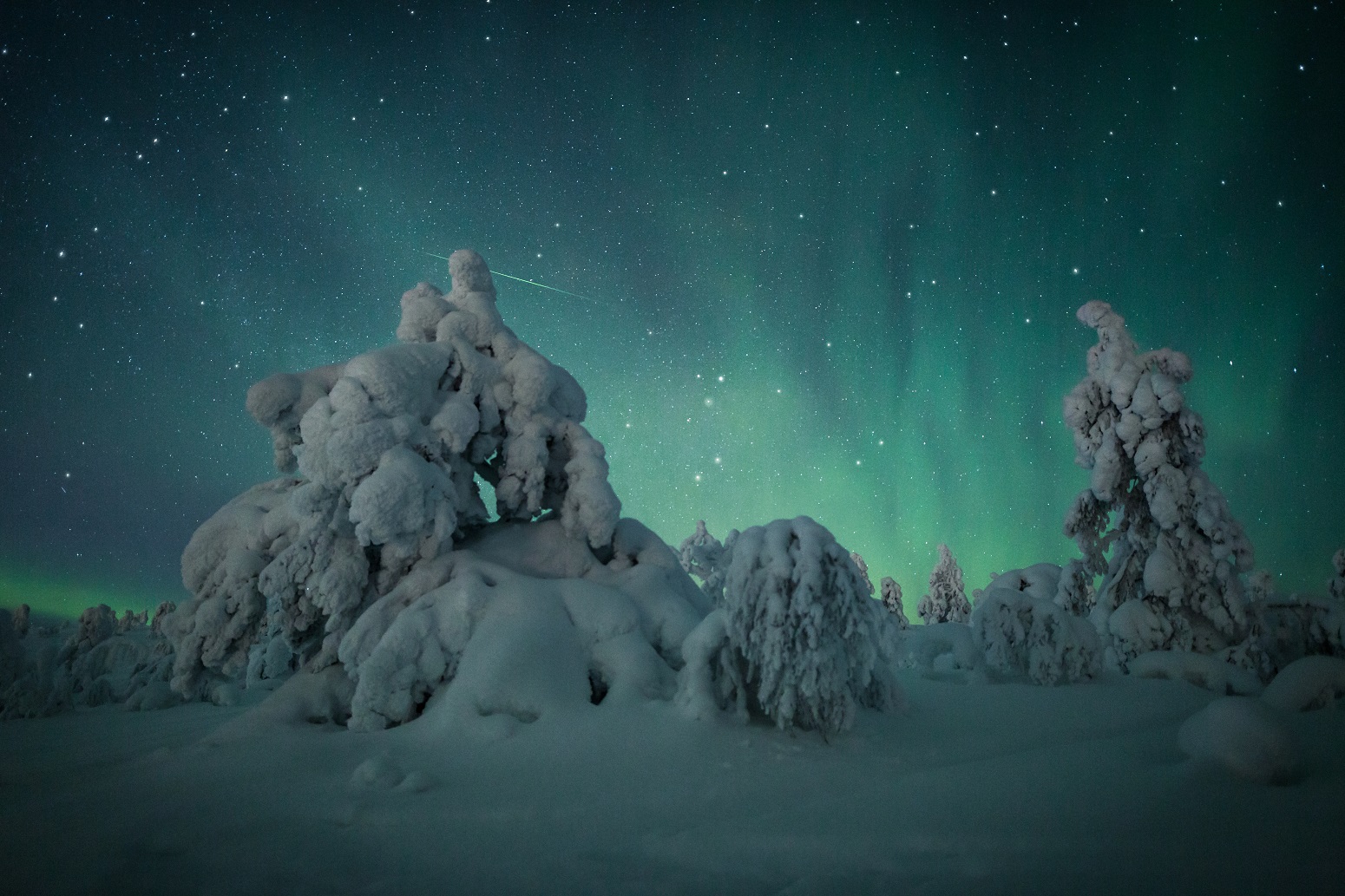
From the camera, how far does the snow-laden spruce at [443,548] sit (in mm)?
7402

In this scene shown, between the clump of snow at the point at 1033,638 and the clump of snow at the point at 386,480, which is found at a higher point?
the clump of snow at the point at 386,480

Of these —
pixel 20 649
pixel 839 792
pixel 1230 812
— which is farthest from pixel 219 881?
pixel 20 649

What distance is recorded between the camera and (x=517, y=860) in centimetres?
377

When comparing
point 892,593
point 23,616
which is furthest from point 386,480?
point 23,616

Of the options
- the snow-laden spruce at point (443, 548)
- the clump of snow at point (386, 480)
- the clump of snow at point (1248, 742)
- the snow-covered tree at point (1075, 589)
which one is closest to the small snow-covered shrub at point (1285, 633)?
the snow-covered tree at point (1075, 589)

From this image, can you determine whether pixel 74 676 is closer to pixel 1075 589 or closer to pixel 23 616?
pixel 1075 589

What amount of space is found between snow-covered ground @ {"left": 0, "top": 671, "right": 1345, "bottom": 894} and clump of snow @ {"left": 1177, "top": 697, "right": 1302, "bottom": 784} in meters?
0.09

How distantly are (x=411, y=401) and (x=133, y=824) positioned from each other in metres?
6.10

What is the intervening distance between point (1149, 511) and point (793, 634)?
1248 cm

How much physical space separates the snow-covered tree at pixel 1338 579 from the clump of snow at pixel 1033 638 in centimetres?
1402

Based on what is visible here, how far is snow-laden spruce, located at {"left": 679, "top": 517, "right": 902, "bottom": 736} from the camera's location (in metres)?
6.18

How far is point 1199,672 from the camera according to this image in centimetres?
982

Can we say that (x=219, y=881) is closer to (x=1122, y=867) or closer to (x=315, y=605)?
(x=1122, y=867)

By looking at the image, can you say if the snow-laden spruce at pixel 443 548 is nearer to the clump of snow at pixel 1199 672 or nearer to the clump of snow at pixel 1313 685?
the clump of snow at pixel 1313 685
